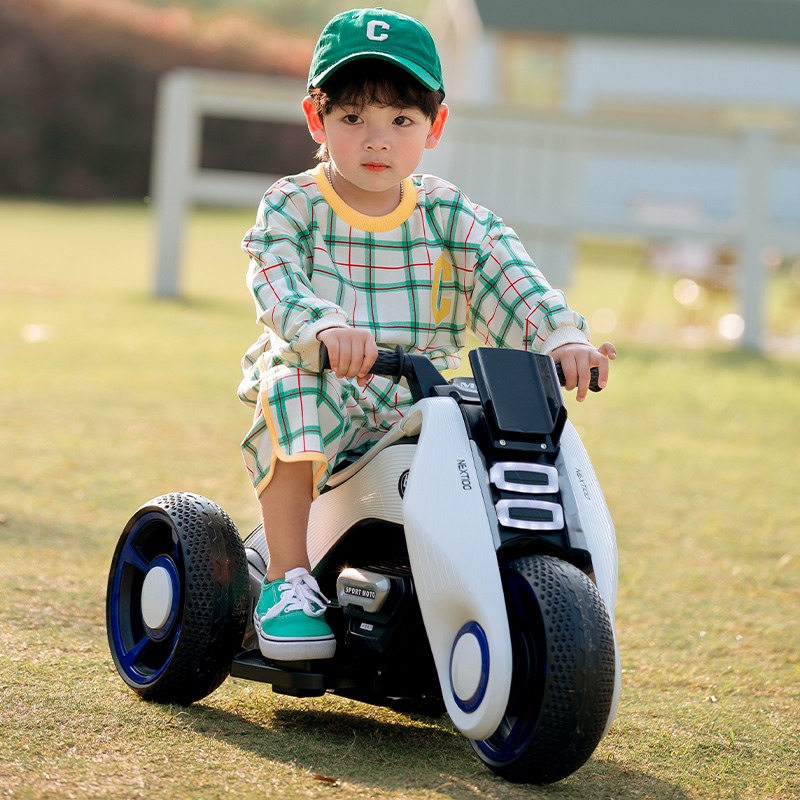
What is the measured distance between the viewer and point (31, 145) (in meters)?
28.3

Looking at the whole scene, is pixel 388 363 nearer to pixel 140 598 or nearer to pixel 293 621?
pixel 293 621

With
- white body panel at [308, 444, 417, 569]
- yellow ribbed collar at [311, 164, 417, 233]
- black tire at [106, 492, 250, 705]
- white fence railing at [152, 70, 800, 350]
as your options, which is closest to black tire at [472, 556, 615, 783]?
white body panel at [308, 444, 417, 569]

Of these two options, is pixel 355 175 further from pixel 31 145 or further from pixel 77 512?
pixel 31 145

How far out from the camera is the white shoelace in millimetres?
2836

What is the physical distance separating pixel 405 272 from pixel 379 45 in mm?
507

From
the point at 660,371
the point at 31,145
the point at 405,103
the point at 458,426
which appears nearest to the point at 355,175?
the point at 405,103

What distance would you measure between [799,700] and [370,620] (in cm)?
121

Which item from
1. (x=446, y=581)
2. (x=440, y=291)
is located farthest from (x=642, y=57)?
(x=446, y=581)

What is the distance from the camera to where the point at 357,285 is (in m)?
3.10

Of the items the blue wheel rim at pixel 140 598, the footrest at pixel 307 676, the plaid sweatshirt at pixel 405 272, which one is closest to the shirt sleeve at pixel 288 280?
the plaid sweatshirt at pixel 405 272

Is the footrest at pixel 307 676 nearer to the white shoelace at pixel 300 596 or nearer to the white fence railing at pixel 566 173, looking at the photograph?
the white shoelace at pixel 300 596

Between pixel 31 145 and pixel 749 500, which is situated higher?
pixel 31 145

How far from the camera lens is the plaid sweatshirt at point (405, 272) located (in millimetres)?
3053

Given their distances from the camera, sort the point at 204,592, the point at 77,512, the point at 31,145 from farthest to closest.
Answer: the point at 31,145
the point at 77,512
the point at 204,592
